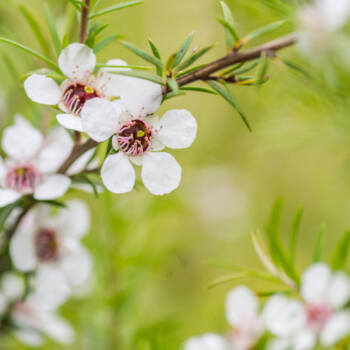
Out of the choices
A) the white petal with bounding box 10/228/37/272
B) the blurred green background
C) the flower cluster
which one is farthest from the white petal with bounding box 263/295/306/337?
the white petal with bounding box 10/228/37/272

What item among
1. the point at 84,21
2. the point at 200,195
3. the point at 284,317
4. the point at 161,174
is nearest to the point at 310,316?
the point at 284,317

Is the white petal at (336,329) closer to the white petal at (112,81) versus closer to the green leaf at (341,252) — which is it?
the green leaf at (341,252)

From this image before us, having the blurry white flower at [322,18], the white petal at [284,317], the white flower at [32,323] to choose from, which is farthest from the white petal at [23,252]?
Result: the blurry white flower at [322,18]

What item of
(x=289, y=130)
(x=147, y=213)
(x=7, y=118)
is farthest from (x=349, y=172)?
(x=7, y=118)

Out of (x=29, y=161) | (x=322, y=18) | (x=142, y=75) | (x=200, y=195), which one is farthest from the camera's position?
(x=200, y=195)

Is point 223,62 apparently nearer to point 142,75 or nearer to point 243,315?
point 142,75

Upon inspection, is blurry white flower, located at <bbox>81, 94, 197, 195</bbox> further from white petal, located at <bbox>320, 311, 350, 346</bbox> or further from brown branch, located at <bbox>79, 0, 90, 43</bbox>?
white petal, located at <bbox>320, 311, 350, 346</bbox>
